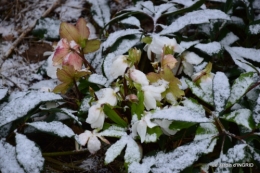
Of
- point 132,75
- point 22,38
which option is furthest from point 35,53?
point 132,75

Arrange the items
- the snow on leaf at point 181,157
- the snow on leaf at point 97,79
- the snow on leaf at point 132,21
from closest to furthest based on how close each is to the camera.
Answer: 1. the snow on leaf at point 181,157
2. the snow on leaf at point 97,79
3. the snow on leaf at point 132,21

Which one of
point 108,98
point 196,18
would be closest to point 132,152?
point 108,98

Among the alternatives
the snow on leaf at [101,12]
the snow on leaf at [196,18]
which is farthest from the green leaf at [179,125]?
the snow on leaf at [101,12]

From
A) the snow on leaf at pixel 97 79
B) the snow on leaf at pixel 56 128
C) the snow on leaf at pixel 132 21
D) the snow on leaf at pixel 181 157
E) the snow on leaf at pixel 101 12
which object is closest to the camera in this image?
the snow on leaf at pixel 181 157

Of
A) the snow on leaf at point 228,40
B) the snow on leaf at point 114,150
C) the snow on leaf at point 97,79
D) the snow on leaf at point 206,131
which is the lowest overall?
the snow on leaf at point 114,150

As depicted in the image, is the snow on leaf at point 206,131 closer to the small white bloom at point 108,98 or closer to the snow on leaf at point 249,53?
the small white bloom at point 108,98

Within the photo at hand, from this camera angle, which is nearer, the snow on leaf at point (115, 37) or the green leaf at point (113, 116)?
the green leaf at point (113, 116)

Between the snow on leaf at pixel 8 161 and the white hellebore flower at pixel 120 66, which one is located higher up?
the white hellebore flower at pixel 120 66
